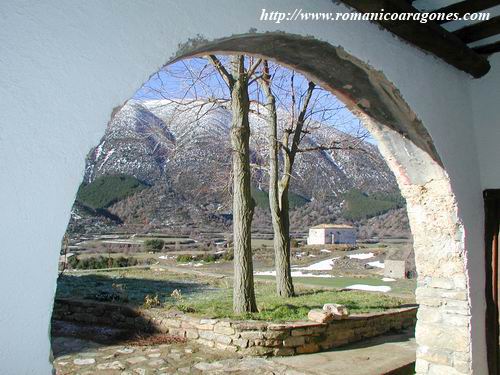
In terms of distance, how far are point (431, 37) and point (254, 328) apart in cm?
352

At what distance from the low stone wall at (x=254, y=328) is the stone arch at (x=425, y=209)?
2055 millimetres

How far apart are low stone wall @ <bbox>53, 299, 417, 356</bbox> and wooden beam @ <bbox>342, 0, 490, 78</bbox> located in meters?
3.29

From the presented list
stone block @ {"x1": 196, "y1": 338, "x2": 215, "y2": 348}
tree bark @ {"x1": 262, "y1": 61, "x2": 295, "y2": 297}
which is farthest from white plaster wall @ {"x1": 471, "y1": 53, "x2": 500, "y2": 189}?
tree bark @ {"x1": 262, "y1": 61, "x2": 295, "y2": 297}

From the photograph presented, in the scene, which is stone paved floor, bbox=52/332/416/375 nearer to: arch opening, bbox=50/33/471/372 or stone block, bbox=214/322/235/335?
stone block, bbox=214/322/235/335

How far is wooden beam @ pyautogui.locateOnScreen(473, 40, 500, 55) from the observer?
2.88 meters

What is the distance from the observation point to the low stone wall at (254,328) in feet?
15.3

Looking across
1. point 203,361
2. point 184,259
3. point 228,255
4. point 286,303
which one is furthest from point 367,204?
point 203,361

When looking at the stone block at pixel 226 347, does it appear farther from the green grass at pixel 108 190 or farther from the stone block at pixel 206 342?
the green grass at pixel 108 190

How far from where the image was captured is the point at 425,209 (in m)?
2.91

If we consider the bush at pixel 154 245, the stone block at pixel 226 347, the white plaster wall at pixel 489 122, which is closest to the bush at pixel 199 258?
the bush at pixel 154 245

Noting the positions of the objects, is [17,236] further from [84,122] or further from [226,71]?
[226,71]

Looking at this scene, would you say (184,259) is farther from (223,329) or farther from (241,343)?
(241,343)

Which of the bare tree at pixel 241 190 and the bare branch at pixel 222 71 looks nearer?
the bare tree at pixel 241 190

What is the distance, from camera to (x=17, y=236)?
3.53 feet
